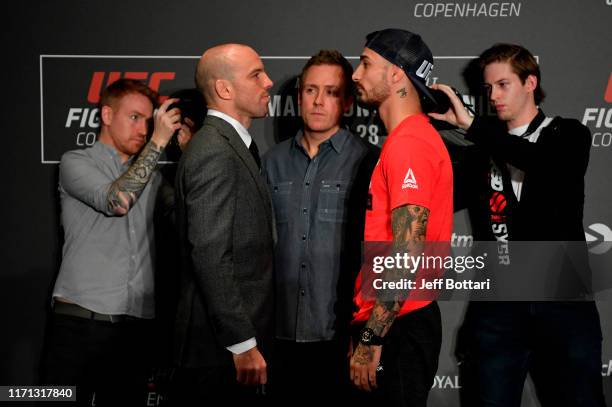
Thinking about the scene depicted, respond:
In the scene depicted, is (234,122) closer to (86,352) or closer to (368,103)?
(368,103)

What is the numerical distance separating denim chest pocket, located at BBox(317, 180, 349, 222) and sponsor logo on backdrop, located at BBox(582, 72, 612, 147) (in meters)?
1.30

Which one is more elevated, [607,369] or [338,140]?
[338,140]

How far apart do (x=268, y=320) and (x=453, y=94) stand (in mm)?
1153

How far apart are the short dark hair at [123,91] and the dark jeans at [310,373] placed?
4.09ft

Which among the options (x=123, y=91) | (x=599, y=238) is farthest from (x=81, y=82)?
(x=599, y=238)

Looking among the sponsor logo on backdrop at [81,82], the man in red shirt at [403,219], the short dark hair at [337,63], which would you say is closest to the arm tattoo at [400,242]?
the man in red shirt at [403,219]

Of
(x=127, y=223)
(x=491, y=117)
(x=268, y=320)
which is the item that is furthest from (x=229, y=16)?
(x=268, y=320)

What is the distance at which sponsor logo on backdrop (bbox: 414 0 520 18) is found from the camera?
3090 mm

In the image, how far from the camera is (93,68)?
3133 millimetres

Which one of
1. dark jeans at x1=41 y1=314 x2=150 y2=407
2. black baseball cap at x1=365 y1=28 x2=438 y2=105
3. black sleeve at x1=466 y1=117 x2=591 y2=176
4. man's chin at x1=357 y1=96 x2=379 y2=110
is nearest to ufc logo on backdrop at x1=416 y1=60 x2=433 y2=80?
black baseball cap at x1=365 y1=28 x2=438 y2=105

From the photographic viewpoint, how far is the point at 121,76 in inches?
123

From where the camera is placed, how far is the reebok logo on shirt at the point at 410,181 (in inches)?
79.7

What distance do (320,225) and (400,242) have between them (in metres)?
0.68

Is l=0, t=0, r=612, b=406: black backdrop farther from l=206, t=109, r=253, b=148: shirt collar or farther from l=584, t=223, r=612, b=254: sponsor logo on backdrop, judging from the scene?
l=206, t=109, r=253, b=148: shirt collar
